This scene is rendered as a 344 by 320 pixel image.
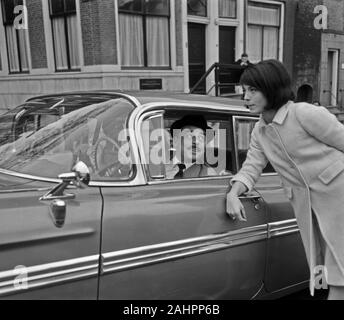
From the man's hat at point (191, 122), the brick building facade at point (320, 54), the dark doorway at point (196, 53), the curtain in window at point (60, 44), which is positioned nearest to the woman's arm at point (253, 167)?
the man's hat at point (191, 122)

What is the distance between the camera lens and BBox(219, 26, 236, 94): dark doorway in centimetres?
1514

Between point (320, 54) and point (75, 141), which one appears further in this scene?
point (320, 54)

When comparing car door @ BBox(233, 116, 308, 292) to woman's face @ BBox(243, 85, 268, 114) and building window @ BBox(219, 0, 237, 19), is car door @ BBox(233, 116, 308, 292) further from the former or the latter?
building window @ BBox(219, 0, 237, 19)

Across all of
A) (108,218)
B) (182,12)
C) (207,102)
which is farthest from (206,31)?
(108,218)

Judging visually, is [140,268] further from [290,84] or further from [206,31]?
[206,31]

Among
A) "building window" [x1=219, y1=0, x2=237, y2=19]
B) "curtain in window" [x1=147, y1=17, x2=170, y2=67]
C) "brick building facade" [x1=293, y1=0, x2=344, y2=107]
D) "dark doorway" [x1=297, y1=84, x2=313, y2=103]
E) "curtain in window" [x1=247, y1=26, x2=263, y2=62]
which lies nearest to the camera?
"curtain in window" [x1=147, y1=17, x2=170, y2=67]

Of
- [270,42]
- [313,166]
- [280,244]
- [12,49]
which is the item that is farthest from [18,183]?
[270,42]

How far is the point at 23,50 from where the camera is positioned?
15.0m

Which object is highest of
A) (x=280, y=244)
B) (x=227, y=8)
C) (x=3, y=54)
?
(x=227, y=8)

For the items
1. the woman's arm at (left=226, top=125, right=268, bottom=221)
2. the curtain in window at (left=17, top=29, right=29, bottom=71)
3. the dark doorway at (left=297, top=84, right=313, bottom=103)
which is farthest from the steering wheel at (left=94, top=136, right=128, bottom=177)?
the dark doorway at (left=297, top=84, right=313, bottom=103)

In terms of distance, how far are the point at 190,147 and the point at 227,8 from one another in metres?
13.9

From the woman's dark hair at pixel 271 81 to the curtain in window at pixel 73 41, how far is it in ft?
38.1

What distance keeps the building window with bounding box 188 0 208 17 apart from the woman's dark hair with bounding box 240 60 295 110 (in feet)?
41.3

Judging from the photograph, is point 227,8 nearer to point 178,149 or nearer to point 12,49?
point 12,49
